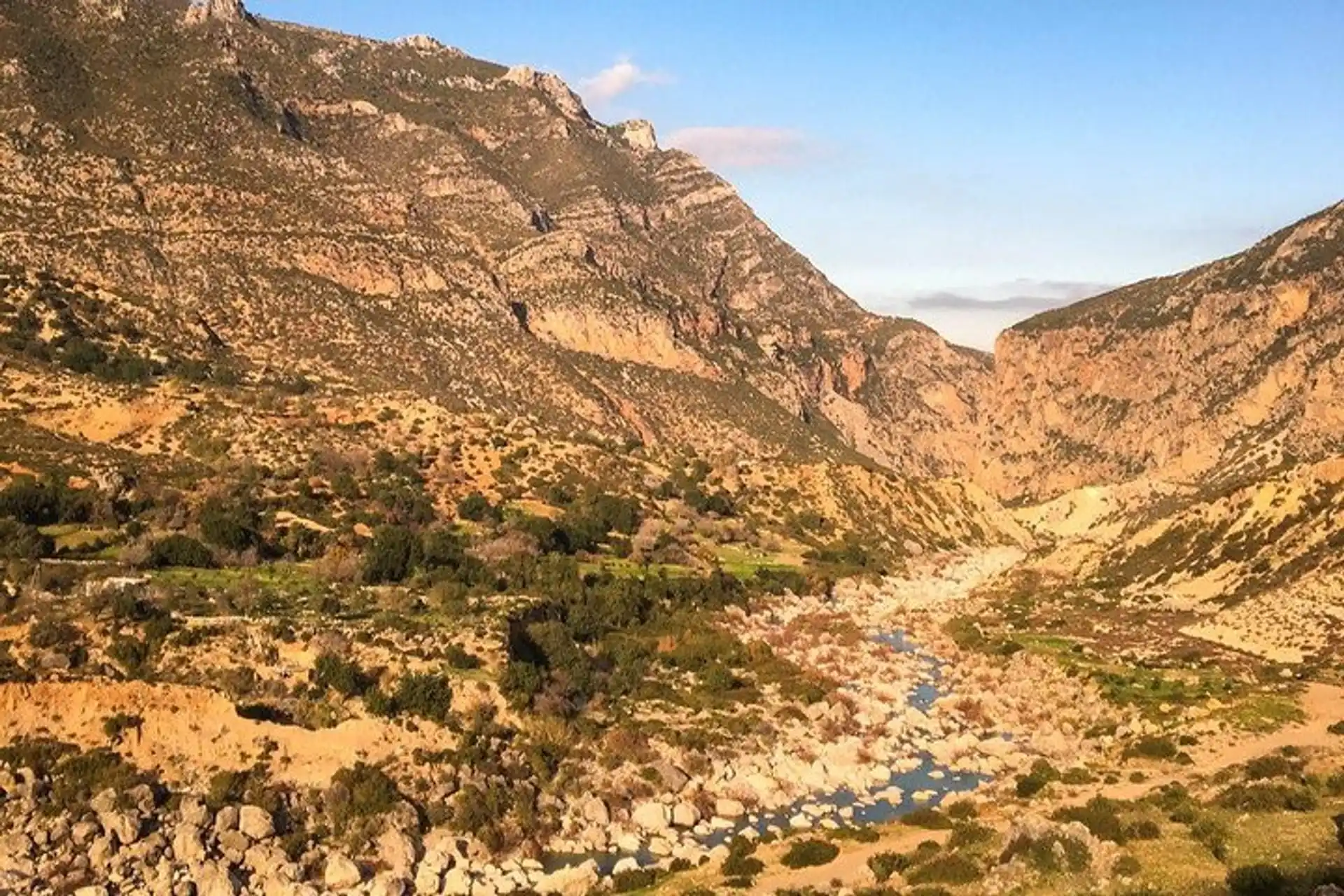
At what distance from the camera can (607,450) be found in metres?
99.4

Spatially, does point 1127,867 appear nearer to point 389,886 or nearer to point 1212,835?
point 1212,835

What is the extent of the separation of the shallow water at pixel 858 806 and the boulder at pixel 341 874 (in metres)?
4.91

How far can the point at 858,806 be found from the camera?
36.0m

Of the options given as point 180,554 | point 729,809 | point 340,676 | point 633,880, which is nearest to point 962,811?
point 729,809

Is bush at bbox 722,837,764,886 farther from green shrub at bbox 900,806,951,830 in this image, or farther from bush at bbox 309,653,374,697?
bush at bbox 309,653,374,697

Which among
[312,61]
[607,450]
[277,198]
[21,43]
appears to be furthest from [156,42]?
[607,450]

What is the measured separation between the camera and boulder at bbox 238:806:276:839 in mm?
29547

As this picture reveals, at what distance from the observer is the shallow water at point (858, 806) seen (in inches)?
1233

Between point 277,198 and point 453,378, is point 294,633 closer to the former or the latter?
point 453,378

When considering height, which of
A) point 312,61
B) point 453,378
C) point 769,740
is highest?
point 312,61

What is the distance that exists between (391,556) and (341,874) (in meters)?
24.9

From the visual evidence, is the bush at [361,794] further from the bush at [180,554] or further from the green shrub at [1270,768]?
the green shrub at [1270,768]

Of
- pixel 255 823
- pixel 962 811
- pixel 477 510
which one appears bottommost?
pixel 255 823

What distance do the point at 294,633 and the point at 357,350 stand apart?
82.3 metres
